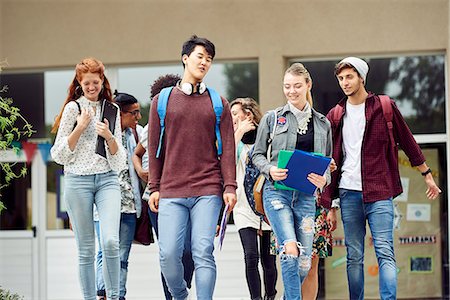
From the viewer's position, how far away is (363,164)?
7578mm

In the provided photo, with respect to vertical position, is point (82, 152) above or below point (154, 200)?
above

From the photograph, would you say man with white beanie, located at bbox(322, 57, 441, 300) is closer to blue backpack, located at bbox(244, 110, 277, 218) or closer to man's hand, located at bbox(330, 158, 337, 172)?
man's hand, located at bbox(330, 158, 337, 172)

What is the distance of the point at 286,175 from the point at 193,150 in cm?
76

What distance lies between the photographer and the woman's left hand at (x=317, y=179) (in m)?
7.14

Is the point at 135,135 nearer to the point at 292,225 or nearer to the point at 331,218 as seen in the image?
the point at 331,218

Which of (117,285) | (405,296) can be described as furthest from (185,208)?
(405,296)

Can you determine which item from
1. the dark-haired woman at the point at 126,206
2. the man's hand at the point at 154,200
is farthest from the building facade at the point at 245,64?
the man's hand at the point at 154,200

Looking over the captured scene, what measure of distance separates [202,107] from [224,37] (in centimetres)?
540

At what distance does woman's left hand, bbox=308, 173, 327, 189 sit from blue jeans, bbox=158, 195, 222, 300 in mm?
770

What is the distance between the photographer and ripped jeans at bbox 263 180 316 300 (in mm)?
7168

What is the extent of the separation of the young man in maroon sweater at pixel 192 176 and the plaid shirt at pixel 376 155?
3.86 ft

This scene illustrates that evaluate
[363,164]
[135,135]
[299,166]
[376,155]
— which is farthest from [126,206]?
[376,155]

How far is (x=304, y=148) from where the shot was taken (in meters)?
7.33

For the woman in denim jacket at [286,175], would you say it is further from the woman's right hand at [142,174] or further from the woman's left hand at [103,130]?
the woman's right hand at [142,174]
